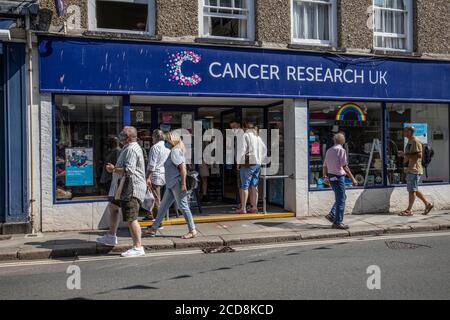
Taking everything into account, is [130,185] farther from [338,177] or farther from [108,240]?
[338,177]

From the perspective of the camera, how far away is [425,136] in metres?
12.2

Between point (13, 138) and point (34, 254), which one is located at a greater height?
point (13, 138)

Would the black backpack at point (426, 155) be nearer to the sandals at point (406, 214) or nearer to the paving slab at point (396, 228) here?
the sandals at point (406, 214)

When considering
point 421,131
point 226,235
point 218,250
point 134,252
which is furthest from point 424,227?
point 134,252

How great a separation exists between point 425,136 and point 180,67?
6.85 meters

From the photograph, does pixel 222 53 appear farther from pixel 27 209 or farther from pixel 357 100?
pixel 27 209

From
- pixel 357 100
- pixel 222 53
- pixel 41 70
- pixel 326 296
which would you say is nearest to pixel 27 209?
pixel 41 70

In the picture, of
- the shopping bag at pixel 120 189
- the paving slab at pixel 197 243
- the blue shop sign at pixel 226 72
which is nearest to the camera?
the shopping bag at pixel 120 189

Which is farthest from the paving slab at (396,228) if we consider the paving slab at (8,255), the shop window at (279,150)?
the paving slab at (8,255)

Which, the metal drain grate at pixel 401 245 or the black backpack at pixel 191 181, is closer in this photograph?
the metal drain grate at pixel 401 245

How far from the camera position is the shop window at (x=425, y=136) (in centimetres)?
1176

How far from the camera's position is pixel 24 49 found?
8852 millimetres

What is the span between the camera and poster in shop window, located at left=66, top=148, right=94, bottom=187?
30.8ft

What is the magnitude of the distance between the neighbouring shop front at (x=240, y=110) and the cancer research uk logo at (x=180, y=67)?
22mm
